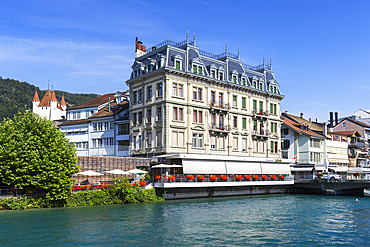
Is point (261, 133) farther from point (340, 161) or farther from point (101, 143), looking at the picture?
point (340, 161)

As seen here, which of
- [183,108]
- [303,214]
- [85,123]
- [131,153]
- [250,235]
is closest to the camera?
[250,235]

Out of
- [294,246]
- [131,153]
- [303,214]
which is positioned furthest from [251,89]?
[294,246]

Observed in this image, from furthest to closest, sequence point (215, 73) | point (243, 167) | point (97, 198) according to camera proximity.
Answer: point (215, 73) < point (243, 167) < point (97, 198)

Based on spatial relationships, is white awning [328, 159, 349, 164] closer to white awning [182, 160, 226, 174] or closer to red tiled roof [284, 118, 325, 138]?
red tiled roof [284, 118, 325, 138]

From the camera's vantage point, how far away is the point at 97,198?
1527 inches

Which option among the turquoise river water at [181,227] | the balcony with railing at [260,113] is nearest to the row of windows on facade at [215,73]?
the balcony with railing at [260,113]

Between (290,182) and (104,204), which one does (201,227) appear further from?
(290,182)

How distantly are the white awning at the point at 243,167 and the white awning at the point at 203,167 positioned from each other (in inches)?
51.4

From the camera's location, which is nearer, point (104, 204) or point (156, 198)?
point (104, 204)

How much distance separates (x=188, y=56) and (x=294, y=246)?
39.3 meters

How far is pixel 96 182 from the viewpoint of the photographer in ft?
143

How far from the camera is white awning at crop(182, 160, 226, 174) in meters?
48.5

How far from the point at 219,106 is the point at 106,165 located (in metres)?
20.2

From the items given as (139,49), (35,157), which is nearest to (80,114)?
(139,49)
